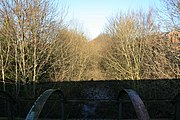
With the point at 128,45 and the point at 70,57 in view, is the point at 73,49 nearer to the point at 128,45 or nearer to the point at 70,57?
the point at 70,57

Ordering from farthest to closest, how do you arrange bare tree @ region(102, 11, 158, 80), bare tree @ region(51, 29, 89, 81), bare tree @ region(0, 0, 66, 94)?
1. bare tree @ region(102, 11, 158, 80)
2. bare tree @ region(51, 29, 89, 81)
3. bare tree @ region(0, 0, 66, 94)

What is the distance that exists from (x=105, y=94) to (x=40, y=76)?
125 inches

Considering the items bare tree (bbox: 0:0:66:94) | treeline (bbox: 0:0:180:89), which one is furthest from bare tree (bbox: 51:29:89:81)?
bare tree (bbox: 0:0:66:94)

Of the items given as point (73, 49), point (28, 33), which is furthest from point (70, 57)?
point (28, 33)

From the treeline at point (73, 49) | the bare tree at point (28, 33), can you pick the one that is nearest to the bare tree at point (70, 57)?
the treeline at point (73, 49)

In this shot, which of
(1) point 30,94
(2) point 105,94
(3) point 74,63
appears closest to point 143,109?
(1) point 30,94

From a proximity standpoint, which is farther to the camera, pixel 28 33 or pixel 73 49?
pixel 73 49

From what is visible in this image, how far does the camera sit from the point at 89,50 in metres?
14.3

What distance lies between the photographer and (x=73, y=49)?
12367 mm

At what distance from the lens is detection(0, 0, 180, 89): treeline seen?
28.9ft

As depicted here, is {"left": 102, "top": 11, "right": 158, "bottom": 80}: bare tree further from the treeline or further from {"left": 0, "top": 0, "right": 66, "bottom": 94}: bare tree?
{"left": 0, "top": 0, "right": 66, "bottom": 94}: bare tree

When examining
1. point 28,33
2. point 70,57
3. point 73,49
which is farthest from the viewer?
point 73,49

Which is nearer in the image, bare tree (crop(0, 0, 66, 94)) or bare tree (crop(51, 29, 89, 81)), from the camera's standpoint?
bare tree (crop(0, 0, 66, 94))

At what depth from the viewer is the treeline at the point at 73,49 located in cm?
881
